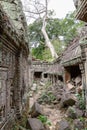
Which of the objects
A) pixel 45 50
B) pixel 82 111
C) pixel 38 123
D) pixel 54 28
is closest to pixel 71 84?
pixel 82 111

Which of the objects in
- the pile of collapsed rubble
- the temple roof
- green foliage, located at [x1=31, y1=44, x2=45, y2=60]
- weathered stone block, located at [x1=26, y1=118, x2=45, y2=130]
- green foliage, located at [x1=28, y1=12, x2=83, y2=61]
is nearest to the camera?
weathered stone block, located at [x1=26, y1=118, x2=45, y2=130]

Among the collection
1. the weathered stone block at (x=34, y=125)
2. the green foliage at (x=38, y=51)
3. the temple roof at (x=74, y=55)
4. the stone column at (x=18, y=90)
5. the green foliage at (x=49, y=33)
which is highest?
the green foliage at (x=49, y=33)

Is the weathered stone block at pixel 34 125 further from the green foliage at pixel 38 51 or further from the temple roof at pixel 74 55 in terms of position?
the green foliage at pixel 38 51

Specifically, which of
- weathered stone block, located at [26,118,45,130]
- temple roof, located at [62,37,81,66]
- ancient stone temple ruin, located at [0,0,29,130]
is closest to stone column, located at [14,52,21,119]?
ancient stone temple ruin, located at [0,0,29,130]

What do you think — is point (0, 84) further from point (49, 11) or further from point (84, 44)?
point (49, 11)

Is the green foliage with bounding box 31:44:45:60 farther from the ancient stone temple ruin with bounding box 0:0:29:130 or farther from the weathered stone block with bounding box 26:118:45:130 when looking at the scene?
the weathered stone block with bounding box 26:118:45:130

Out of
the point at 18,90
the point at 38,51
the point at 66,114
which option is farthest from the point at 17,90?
the point at 38,51

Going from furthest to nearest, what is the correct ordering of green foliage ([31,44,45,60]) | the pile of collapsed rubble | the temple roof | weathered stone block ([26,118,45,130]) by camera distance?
green foliage ([31,44,45,60]), the temple roof, the pile of collapsed rubble, weathered stone block ([26,118,45,130])

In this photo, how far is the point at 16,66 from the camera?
18.6ft

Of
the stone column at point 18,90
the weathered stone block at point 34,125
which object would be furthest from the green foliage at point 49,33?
the weathered stone block at point 34,125

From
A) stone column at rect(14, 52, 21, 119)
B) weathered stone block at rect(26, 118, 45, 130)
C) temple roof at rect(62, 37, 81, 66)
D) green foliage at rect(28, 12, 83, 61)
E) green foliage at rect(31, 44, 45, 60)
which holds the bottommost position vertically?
weathered stone block at rect(26, 118, 45, 130)

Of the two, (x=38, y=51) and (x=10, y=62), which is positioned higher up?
(x=38, y=51)

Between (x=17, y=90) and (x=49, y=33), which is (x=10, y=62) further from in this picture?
(x=49, y=33)

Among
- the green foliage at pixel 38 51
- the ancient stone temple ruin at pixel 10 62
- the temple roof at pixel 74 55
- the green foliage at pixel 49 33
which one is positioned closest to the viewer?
the ancient stone temple ruin at pixel 10 62
